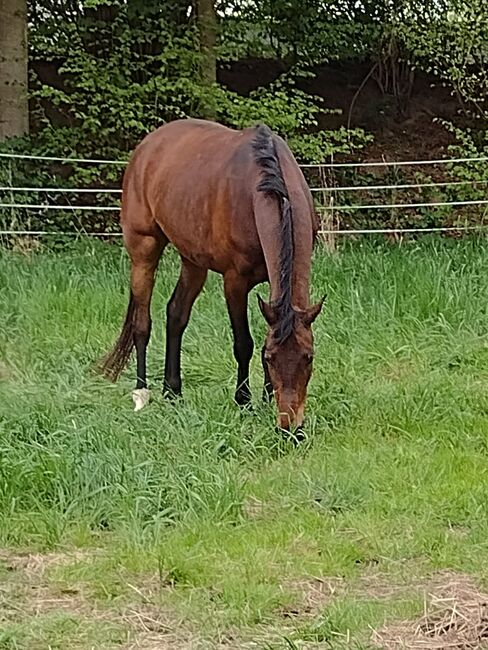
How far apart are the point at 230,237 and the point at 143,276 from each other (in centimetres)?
101

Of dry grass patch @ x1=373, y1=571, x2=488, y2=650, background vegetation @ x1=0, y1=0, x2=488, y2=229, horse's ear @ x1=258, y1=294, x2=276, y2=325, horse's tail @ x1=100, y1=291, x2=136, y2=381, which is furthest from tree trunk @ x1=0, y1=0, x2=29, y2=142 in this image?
dry grass patch @ x1=373, y1=571, x2=488, y2=650

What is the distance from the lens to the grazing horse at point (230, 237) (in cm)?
Result: 446

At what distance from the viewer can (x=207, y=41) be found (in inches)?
428

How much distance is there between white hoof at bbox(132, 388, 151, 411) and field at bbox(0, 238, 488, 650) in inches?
2.5

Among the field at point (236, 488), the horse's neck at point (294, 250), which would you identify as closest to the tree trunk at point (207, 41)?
the field at point (236, 488)

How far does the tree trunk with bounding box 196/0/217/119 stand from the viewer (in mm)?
10703

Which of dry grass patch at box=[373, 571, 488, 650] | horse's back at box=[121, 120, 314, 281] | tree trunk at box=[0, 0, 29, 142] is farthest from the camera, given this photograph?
tree trunk at box=[0, 0, 29, 142]

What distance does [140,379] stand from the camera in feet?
18.7

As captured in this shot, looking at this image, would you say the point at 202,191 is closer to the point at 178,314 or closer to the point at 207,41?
the point at 178,314

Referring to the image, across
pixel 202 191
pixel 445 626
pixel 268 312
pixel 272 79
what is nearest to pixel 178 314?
pixel 202 191

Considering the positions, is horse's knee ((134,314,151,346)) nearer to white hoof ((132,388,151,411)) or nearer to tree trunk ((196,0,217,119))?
white hoof ((132,388,151,411))

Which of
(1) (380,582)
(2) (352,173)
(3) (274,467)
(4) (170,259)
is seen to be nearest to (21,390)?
(3) (274,467)

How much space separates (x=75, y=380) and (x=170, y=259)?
323 centimetres

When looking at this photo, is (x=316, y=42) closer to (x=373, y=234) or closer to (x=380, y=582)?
(x=373, y=234)
